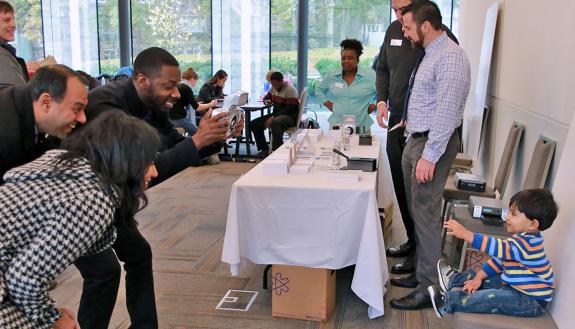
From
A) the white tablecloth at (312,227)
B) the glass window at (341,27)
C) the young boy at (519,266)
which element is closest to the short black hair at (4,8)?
the white tablecloth at (312,227)

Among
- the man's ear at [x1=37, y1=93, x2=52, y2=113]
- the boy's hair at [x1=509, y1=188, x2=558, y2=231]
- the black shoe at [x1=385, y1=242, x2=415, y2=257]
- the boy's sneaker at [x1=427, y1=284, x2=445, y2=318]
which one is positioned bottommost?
the black shoe at [x1=385, y1=242, x2=415, y2=257]

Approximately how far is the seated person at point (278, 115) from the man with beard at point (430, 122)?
14.0 ft

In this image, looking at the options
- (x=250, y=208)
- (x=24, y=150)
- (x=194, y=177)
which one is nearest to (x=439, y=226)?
(x=250, y=208)

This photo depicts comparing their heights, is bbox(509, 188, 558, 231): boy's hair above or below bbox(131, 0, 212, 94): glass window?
below

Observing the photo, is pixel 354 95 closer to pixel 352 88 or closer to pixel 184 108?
pixel 352 88

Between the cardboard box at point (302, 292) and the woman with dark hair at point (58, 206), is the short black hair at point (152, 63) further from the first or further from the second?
the cardboard box at point (302, 292)

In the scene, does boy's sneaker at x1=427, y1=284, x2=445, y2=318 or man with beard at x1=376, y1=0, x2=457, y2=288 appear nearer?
boy's sneaker at x1=427, y1=284, x2=445, y2=318

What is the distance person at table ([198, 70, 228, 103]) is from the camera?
318 inches

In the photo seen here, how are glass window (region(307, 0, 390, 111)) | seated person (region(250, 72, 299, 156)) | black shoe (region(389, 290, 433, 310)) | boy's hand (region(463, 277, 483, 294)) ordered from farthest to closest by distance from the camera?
glass window (region(307, 0, 390, 111))
seated person (region(250, 72, 299, 156))
black shoe (region(389, 290, 433, 310))
boy's hand (region(463, 277, 483, 294))

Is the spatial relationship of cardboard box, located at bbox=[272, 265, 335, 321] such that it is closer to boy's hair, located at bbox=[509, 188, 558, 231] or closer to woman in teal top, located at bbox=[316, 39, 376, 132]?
boy's hair, located at bbox=[509, 188, 558, 231]

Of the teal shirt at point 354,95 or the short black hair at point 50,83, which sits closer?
the short black hair at point 50,83

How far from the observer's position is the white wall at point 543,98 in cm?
198

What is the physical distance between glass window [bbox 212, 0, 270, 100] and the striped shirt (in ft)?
28.7

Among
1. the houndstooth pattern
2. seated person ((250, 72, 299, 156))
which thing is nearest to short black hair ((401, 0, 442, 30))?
the houndstooth pattern
